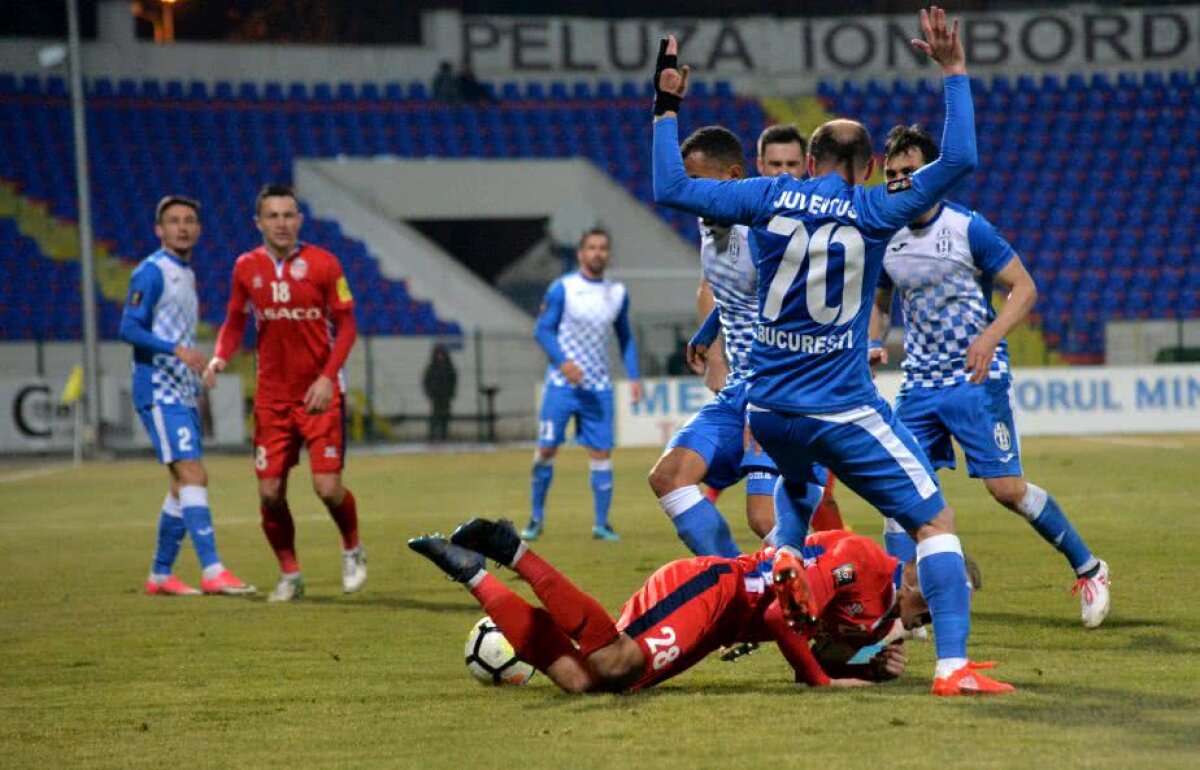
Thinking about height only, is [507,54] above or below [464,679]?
above

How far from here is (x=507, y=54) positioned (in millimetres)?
36812

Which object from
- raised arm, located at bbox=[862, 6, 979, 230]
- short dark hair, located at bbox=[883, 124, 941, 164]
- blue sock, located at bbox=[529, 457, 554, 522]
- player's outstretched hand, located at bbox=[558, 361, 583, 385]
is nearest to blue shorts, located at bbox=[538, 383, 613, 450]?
player's outstretched hand, located at bbox=[558, 361, 583, 385]

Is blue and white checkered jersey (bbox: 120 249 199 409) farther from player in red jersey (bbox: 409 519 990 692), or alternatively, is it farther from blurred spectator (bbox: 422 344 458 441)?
blurred spectator (bbox: 422 344 458 441)

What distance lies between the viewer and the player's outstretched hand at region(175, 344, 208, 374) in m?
9.98

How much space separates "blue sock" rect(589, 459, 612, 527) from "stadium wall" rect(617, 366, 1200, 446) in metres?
11.9

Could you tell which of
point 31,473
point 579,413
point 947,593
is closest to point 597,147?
point 31,473

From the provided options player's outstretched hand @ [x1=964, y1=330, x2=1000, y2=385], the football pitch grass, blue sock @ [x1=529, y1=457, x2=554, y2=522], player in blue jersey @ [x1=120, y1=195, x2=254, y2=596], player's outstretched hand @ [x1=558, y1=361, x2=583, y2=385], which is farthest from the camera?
player's outstretched hand @ [x1=558, y1=361, x2=583, y2=385]

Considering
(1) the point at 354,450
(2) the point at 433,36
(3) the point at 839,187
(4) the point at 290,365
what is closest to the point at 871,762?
(3) the point at 839,187

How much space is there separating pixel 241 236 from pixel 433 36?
7159mm

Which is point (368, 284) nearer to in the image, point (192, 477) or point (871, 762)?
point (192, 477)

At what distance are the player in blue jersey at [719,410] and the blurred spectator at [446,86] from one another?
27714 mm

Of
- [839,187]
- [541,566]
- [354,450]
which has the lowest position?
[354,450]

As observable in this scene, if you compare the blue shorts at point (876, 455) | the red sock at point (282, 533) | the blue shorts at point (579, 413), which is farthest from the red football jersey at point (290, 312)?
the blue shorts at point (876, 455)

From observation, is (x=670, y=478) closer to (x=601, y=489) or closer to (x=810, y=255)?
(x=810, y=255)
